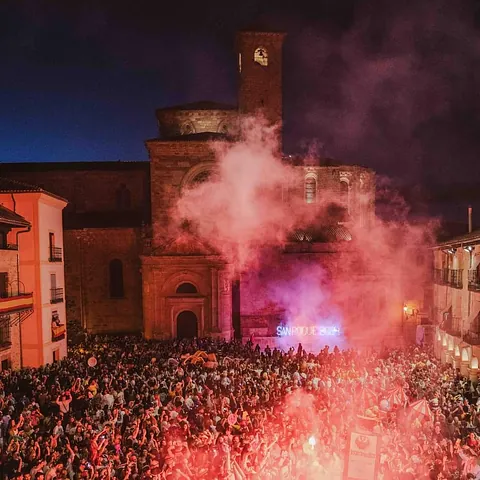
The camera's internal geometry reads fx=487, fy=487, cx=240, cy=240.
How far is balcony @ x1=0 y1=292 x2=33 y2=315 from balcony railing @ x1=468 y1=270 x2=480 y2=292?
64.3 feet

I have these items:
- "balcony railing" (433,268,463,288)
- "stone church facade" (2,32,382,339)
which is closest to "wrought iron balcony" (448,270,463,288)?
"balcony railing" (433,268,463,288)

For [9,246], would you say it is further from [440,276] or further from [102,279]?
[440,276]

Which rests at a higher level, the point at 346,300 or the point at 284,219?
the point at 284,219

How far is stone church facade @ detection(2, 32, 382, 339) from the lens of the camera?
2820cm

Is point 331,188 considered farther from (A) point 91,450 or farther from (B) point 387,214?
(A) point 91,450

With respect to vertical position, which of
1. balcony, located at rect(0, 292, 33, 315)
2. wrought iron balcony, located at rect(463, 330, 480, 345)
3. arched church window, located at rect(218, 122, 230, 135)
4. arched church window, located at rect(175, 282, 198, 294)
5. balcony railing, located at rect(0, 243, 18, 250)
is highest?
arched church window, located at rect(218, 122, 230, 135)

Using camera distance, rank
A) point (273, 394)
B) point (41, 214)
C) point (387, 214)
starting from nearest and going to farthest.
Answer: point (273, 394) → point (41, 214) → point (387, 214)

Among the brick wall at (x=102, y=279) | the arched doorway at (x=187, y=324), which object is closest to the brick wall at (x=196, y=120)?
the brick wall at (x=102, y=279)

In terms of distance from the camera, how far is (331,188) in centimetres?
3219

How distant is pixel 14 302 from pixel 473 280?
20.1 m

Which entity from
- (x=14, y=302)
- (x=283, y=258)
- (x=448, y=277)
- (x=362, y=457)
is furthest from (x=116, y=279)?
(x=362, y=457)

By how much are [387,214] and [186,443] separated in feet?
91.7

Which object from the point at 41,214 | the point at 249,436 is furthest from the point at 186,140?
the point at 249,436

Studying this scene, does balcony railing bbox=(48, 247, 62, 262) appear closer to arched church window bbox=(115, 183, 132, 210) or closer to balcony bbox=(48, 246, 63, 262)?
balcony bbox=(48, 246, 63, 262)
